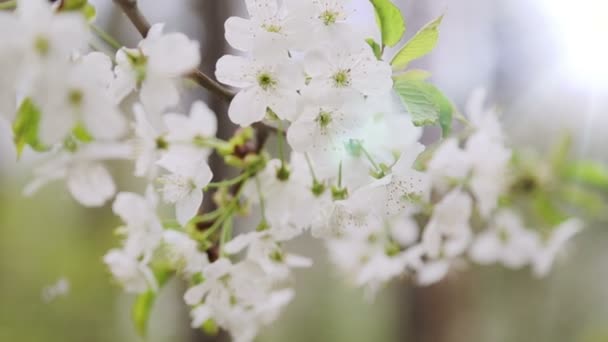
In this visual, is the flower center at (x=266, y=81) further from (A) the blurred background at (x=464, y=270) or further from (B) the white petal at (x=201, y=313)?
(A) the blurred background at (x=464, y=270)

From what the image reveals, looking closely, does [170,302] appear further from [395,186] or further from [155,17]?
[395,186]

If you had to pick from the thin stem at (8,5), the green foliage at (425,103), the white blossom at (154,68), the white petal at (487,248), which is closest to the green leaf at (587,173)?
the white petal at (487,248)

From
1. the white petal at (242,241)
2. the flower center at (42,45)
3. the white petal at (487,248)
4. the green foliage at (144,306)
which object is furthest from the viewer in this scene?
the white petal at (487,248)

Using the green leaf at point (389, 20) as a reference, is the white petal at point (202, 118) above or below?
below

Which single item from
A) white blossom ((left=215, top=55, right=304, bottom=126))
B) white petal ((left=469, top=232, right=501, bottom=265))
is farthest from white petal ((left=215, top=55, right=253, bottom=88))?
white petal ((left=469, top=232, right=501, bottom=265))

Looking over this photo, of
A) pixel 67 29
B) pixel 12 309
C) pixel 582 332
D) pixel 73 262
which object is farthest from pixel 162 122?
pixel 582 332

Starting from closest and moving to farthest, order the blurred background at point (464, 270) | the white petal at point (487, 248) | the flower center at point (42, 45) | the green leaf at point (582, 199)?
the flower center at point (42, 45), the white petal at point (487, 248), the green leaf at point (582, 199), the blurred background at point (464, 270)
